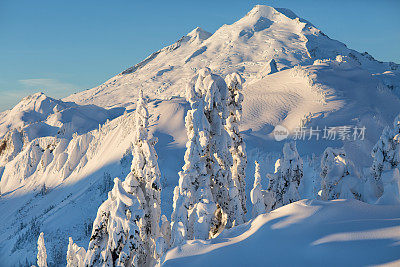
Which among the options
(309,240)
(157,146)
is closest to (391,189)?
(309,240)

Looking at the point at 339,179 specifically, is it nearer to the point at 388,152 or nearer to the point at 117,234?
the point at 388,152

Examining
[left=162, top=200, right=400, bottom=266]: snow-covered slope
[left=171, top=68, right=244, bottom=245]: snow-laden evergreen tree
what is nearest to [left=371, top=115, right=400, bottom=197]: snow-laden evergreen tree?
[left=171, top=68, right=244, bottom=245]: snow-laden evergreen tree

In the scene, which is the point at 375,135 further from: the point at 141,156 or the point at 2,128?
the point at 2,128

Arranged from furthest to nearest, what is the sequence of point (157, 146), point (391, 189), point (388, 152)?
point (157, 146), point (388, 152), point (391, 189)

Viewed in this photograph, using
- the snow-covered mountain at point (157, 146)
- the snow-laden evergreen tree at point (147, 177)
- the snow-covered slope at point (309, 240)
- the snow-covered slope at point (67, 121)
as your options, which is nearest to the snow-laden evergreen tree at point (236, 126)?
the snow-laden evergreen tree at point (147, 177)

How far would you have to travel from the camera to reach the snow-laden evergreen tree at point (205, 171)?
1539 centimetres

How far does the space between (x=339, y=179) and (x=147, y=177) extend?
11.9 meters

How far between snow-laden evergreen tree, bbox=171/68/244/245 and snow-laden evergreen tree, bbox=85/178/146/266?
2341 mm

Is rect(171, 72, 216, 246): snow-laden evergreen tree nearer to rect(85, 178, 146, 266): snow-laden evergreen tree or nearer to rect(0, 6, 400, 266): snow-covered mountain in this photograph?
rect(85, 178, 146, 266): snow-laden evergreen tree

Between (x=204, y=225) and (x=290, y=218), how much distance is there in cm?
487

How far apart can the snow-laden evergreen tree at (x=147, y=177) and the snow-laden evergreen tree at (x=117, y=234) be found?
A: 121cm

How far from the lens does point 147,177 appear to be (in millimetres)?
14578

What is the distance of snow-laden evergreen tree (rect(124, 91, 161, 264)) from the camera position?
47.7 ft

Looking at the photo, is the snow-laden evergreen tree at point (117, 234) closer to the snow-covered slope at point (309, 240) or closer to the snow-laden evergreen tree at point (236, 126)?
the snow-covered slope at point (309, 240)
